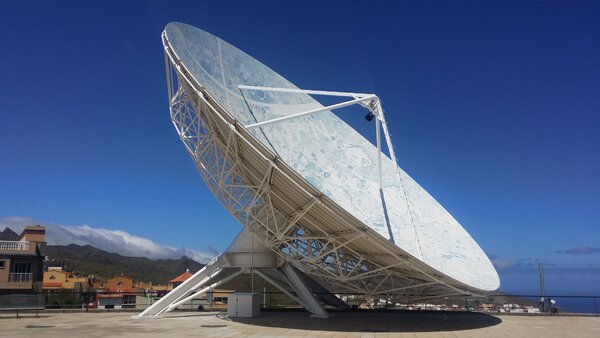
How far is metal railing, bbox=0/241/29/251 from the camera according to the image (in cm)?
5154

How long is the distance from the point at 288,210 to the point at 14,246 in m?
40.6

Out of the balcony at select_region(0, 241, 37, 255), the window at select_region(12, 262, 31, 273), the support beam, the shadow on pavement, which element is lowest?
the shadow on pavement

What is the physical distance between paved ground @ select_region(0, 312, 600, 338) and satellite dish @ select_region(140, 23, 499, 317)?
1715 millimetres

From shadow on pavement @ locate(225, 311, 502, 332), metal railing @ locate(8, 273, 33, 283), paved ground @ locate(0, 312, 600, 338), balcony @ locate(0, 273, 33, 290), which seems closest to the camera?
paved ground @ locate(0, 312, 600, 338)

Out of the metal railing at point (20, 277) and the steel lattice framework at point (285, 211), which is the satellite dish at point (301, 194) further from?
the metal railing at point (20, 277)

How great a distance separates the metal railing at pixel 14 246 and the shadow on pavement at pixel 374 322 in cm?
3255

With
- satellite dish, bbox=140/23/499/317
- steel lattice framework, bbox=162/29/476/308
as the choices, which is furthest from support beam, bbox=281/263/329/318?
steel lattice framework, bbox=162/29/476/308

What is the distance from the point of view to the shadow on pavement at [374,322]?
23.2m

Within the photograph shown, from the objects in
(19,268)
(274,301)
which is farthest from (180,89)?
(19,268)

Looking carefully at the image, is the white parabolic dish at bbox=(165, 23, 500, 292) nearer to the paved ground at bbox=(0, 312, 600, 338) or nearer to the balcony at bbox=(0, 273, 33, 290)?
the paved ground at bbox=(0, 312, 600, 338)

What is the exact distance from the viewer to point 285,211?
75.8ft

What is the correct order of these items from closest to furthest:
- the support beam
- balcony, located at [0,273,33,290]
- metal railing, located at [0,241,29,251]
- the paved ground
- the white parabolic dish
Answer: the paved ground < the white parabolic dish < the support beam < balcony, located at [0,273,33,290] < metal railing, located at [0,241,29,251]

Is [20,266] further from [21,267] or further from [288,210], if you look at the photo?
[288,210]

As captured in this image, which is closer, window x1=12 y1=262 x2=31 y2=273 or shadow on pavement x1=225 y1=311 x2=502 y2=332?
shadow on pavement x1=225 y1=311 x2=502 y2=332
